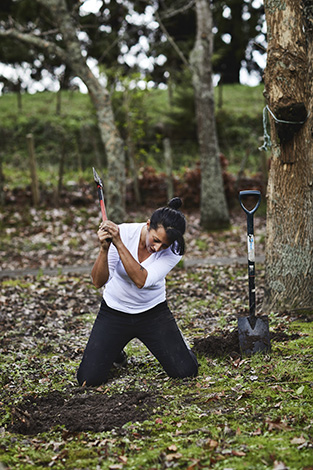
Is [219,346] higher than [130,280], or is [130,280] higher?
[130,280]

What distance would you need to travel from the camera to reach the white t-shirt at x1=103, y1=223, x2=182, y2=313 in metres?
3.97

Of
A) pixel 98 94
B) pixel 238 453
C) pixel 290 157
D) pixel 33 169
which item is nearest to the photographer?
pixel 238 453

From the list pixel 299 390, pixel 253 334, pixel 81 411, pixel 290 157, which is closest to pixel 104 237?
pixel 81 411

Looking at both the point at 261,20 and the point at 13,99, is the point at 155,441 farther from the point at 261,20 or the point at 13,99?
the point at 13,99

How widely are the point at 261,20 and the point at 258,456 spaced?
23.0 metres

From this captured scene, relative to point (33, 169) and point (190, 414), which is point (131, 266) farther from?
point (33, 169)

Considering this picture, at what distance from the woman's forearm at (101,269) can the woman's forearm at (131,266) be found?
0.15m

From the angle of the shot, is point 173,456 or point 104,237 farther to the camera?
point 104,237

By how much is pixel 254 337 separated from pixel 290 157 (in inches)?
80.4

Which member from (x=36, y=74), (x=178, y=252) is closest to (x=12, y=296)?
(x=178, y=252)

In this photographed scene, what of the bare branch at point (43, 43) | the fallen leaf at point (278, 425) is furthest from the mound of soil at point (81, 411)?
the bare branch at point (43, 43)

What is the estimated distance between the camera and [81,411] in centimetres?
362

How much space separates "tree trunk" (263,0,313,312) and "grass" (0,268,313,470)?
49 cm

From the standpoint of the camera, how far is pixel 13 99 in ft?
82.8
